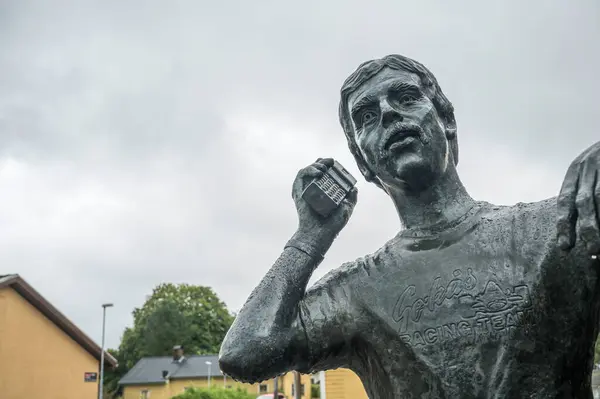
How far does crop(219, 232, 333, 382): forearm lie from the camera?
2518 millimetres

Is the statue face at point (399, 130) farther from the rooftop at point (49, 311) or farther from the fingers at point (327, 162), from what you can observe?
the rooftop at point (49, 311)

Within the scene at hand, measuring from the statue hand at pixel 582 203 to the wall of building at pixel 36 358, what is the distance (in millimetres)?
25278

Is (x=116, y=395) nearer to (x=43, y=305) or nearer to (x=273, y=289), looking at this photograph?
(x=43, y=305)

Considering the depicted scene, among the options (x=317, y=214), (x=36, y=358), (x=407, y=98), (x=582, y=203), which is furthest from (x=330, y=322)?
(x=36, y=358)

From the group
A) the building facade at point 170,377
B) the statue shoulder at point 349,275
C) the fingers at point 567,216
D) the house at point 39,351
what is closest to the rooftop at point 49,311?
the house at point 39,351

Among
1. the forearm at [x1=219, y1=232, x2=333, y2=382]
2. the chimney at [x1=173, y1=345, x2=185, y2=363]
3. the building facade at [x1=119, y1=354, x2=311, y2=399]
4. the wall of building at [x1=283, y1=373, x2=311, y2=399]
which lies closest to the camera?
the forearm at [x1=219, y1=232, x2=333, y2=382]

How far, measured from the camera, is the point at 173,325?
58.3 metres

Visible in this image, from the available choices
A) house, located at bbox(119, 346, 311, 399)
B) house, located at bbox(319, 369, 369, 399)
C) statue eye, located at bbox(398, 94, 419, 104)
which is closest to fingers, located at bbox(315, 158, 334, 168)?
statue eye, located at bbox(398, 94, 419, 104)

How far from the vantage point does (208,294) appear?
62312mm

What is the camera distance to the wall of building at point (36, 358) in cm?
2442

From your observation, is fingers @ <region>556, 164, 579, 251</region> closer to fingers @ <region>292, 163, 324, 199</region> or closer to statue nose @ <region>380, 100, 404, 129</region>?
statue nose @ <region>380, 100, 404, 129</region>

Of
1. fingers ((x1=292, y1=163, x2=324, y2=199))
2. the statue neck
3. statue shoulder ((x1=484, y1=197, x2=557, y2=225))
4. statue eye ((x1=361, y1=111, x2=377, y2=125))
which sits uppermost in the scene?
statue eye ((x1=361, y1=111, x2=377, y2=125))

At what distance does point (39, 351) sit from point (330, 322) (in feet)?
86.9

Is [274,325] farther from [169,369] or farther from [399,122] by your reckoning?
[169,369]
